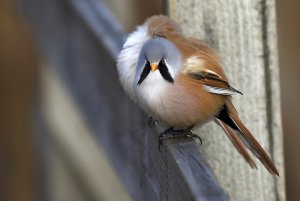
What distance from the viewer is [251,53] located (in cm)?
295

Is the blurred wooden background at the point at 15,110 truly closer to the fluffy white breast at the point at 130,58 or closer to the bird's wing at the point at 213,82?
the fluffy white breast at the point at 130,58

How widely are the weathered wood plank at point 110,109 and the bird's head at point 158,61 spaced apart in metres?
0.12

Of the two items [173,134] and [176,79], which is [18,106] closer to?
[176,79]

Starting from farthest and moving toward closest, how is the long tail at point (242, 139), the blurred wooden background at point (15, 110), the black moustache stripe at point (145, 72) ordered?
1. the blurred wooden background at point (15, 110)
2. the black moustache stripe at point (145, 72)
3. the long tail at point (242, 139)

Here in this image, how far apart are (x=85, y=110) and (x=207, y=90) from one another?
808 mm

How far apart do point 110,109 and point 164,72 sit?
386 mm

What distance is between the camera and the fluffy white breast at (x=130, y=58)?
321 cm

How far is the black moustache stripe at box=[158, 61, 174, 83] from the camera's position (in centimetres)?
315

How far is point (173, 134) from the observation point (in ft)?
9.77

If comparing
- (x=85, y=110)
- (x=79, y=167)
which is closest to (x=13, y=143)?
(x=79, y=167)

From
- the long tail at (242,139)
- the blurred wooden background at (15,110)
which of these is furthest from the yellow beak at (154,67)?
the blurred wooden background at (15,110)

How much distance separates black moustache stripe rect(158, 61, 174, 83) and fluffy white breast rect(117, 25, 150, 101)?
0.33 ft

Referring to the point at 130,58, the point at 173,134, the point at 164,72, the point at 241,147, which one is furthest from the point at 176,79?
the point at 241,147

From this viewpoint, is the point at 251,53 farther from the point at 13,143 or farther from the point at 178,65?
the point at 13,143
